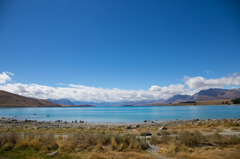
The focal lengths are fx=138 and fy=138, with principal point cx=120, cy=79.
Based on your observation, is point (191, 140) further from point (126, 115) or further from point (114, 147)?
point (126, 115)

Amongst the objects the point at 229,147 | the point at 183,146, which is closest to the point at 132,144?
the point at 183,146

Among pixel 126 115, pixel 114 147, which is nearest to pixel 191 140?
pixel 114 147

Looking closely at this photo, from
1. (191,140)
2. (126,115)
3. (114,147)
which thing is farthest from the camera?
(126,115)

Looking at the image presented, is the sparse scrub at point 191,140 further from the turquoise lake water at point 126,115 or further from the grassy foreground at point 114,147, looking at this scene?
the turquoise lake water at point 126,115

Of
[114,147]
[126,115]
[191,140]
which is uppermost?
[191,140]

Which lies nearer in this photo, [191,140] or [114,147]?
[114,147]

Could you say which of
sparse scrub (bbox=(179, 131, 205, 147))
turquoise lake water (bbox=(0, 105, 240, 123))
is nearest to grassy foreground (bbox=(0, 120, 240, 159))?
sparse scrub (bbox=(179, 131, 205, 147))

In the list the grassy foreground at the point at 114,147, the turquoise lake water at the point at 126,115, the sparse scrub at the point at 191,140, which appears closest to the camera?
the grassy foreground at the point at 114,147

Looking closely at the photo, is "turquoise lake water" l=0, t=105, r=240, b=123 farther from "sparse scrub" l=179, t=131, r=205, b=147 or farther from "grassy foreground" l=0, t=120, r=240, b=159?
"grassy foreground" l=0, t=120, r=240, b=159

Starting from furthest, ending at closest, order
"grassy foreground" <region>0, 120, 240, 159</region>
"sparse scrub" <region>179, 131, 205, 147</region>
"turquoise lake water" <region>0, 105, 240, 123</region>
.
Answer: "turquoise lake water" <region>0, 105, 240, 123</region> → "sparse scrub" <region>179, 131, 205, 147</region> → "grassy foreground" <region>0, 120, 240, 159</region>

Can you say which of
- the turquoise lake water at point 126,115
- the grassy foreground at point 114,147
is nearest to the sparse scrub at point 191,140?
the grassy foreground at point 114,147

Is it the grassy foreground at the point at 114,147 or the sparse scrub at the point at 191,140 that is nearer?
the grassy foreground at the point at 114,147

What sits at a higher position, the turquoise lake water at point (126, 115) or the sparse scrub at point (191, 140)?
the sparse scrub at point (191, 140)

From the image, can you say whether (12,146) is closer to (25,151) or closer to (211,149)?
(25,151)
